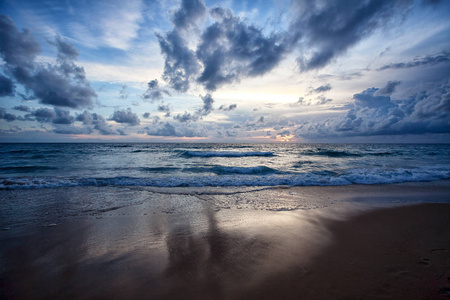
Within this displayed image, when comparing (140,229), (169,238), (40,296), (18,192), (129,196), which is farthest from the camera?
(18,192)

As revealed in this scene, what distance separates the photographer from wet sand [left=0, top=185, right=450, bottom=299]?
8.71 feet

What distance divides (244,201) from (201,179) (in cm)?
433

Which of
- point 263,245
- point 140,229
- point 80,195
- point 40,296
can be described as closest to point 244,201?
point 263,245

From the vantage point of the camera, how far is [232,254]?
11.5 ft

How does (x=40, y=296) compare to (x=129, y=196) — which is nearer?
(x=40, y=296)

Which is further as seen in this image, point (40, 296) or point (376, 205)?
point (376, 205)

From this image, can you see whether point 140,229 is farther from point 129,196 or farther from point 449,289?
point 449,289

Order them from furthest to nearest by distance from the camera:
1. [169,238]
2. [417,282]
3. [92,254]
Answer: [169,238]
[92,254]
[417,282]

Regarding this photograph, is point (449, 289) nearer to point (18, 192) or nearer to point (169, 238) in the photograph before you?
point (169, 238)

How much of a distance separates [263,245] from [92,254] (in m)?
3.16

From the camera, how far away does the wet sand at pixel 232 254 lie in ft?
8.71

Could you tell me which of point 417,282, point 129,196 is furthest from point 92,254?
point 417,282

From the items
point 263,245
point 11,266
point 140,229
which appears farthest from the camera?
point 140,229

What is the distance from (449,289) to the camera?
103 inches
